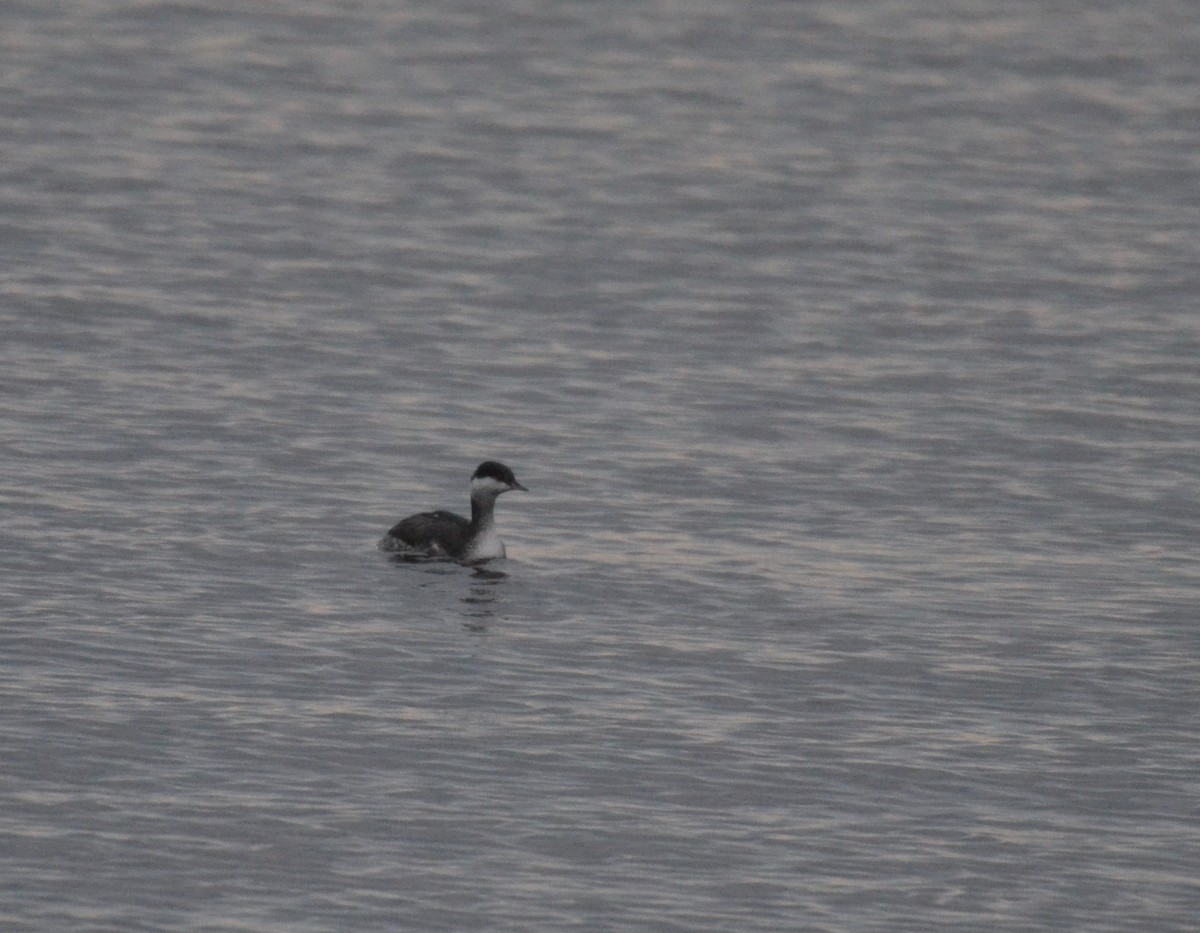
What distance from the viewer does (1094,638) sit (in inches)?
851

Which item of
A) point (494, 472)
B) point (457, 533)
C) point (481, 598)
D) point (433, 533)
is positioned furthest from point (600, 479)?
point (481, 598)

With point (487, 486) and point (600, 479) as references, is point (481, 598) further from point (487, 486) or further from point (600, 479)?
point (600, 479)

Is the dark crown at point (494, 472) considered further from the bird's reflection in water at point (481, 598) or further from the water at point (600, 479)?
the bird's reflection in water at point (481, 598)

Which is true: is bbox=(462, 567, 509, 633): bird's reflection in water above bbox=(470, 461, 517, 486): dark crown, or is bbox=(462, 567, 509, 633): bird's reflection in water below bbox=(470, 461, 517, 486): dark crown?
below

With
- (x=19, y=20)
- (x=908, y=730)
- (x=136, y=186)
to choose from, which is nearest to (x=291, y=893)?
(x=908, y=730)

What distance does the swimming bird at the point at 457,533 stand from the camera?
2409 centimetres

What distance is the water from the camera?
16484 millimetres

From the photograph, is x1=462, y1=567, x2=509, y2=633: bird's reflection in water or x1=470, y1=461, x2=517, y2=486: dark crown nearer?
x1=462, y1=567, x2=509, y2=633: bird's reflection in water

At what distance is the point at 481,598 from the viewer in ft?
75.1

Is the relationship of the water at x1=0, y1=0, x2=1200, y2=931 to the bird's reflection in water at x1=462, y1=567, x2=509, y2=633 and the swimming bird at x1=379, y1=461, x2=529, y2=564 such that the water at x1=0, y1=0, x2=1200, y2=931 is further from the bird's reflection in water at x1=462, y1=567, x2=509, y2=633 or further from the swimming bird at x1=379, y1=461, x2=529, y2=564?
the swimming bird at x1=379, y1=461, x2=529, y2=564

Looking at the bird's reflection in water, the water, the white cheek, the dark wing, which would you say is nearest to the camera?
the water

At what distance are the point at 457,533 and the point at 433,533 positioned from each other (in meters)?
0.31

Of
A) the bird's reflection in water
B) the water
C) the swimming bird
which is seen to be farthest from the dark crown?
the bird's reflection in water

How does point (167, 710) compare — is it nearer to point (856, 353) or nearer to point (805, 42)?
point (856, 353)
